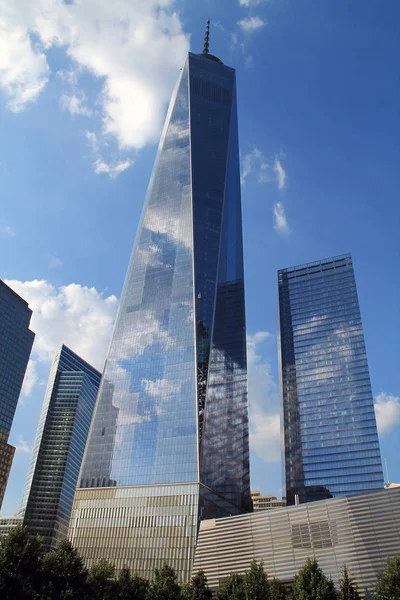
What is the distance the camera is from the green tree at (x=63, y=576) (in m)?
71.1

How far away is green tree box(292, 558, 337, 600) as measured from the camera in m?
68.8

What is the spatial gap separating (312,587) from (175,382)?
7384 cm

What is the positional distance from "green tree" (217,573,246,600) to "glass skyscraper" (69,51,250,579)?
35.5m

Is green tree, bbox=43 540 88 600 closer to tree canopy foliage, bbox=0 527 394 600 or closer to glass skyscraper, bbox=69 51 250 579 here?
tree canopy foliage, bbox=0 527 394 600

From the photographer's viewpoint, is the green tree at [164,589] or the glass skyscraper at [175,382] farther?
the glass skyscraper at [175,382]

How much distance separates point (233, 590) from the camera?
7750cm

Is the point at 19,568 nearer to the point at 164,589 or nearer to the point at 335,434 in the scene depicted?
the point at 164,589

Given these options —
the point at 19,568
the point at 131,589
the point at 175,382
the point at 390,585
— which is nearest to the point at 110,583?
the point at 131,589

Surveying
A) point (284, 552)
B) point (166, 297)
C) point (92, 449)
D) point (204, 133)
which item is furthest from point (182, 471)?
point (204, 133)

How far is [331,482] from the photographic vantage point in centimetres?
17525

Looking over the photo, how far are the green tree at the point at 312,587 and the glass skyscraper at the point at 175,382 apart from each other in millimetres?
47348

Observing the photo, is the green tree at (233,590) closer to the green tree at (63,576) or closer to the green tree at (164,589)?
the green tree at (164,589)

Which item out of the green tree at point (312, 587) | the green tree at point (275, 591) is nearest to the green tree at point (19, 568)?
the green tree at point (275, 591)

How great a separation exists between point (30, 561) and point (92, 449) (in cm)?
7077
